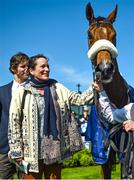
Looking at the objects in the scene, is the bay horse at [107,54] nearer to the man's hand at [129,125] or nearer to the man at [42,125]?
the man at [42,125]

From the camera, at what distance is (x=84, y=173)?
35.8ft

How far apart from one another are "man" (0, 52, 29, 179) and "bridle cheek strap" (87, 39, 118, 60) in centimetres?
85

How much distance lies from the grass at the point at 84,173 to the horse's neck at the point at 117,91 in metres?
4.47

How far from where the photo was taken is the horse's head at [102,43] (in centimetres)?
470

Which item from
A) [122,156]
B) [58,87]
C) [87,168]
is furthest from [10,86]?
[87,168]

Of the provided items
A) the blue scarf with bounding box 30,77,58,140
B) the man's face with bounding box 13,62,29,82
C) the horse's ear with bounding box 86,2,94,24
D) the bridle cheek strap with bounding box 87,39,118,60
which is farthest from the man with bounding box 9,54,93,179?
the horse's ear with bounding box 86,2,94,24

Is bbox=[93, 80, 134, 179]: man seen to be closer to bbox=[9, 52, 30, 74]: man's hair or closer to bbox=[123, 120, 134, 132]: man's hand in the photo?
bbox=[123, 120, 134, 132]: man's hand

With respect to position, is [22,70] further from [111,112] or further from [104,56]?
[111,112]

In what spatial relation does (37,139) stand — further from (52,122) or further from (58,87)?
(58,87)

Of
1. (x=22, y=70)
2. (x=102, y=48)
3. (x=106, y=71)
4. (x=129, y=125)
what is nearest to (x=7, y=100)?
(x=22, y=70)

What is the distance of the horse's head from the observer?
470 centimetres

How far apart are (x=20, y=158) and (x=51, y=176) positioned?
0.36 meters

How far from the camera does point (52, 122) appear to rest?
4.63m

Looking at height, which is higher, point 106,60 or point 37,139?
point 106,60
